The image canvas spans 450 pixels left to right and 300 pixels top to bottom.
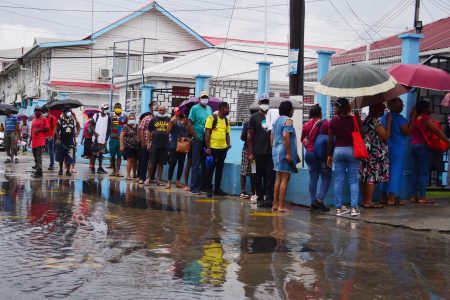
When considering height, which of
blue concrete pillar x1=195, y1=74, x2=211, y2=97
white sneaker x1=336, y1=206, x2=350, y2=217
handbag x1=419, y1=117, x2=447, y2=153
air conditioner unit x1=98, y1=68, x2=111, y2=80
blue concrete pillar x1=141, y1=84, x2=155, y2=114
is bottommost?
white sneaker x1=336, y1=206, x2=350, y2=217

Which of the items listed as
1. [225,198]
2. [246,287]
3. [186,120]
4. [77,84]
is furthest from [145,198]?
[77,84]

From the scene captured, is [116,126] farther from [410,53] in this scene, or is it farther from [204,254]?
[204,254]

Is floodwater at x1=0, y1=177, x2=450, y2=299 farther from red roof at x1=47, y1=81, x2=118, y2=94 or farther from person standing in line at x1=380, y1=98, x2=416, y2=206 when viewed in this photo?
red roof at x1=47, y1=81, x2=118, y2=94

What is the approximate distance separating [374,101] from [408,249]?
425 cm

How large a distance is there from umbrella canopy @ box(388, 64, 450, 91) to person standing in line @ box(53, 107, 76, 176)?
9.23m

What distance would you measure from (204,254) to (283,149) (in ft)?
13.5

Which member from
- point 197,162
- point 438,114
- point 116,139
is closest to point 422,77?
point 438,114

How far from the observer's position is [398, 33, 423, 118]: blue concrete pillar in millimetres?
12323

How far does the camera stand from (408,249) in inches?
318

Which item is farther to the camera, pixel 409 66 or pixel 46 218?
pixel 409 66

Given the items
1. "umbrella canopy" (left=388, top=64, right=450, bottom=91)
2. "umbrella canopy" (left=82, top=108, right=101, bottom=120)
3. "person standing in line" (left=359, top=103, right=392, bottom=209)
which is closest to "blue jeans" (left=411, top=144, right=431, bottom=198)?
"person standing in line" (left=359, top=103, right=392, bottom=209)

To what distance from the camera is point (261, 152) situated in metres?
12.0

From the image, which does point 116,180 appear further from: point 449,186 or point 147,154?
point 449,186

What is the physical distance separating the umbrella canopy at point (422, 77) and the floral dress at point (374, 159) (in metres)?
0.82
